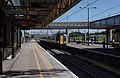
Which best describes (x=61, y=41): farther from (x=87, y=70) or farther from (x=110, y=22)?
(x=87, y=70)

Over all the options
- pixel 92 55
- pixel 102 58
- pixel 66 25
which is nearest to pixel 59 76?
pixel 102 58

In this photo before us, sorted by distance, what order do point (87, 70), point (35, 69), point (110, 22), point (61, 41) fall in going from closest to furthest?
point (35, 69)
point (87, 70)
point (61, 41)
point (110, 22)

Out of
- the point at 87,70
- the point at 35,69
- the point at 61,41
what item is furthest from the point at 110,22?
the point at 35,69

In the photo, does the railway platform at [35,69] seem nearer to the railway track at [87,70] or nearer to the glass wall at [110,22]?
the railway track at [87,70]

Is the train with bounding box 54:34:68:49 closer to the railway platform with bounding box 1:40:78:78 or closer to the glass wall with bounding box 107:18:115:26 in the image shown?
the glass wall with bounding box 107:18:115:26

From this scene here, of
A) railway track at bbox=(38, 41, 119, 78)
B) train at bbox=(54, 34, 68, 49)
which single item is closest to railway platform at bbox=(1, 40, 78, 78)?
railway track at bbox=(38, 41, 119, 78)

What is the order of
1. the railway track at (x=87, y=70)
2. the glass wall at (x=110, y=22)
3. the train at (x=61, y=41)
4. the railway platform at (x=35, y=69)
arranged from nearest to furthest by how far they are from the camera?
the railway platform at (x=35, y=69) < the railway track at (x=87, y=70) < the train at (x=61, y=41) < the glass wall at (x=110, y=22)

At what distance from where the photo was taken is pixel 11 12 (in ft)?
83.3

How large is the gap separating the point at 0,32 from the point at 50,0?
30.8 ft

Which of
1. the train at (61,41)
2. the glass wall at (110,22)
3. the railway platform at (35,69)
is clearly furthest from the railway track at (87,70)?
the glass wall at (110,22)

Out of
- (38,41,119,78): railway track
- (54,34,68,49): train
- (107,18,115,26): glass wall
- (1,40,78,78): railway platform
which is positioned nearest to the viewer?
(1,40,78,78): railway platform

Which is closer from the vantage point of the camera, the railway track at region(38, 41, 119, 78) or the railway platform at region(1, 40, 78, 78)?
the railway platform at region(1, 40, 78, 78)

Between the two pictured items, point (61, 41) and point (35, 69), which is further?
point (61, 41)

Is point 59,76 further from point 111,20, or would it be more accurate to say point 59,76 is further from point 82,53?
point 111,20
